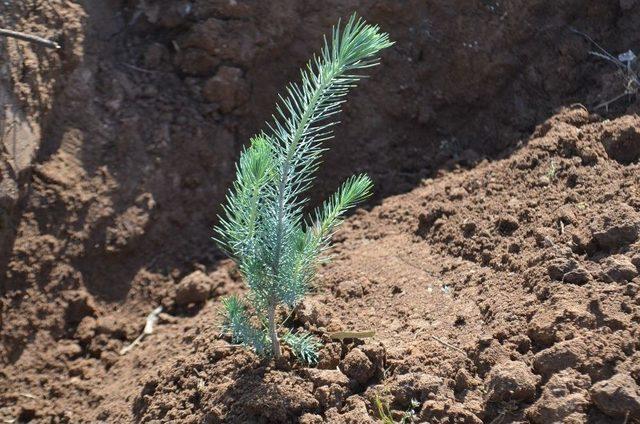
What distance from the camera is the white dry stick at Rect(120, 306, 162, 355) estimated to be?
3.58m

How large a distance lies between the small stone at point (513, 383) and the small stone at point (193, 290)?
1460 millimetres

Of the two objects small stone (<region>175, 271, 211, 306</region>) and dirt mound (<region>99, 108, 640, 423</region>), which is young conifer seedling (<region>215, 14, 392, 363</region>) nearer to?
dirt mound (<region>99, 108, 640, 423</region>)

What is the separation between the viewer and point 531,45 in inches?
169

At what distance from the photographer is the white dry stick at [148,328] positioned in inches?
141

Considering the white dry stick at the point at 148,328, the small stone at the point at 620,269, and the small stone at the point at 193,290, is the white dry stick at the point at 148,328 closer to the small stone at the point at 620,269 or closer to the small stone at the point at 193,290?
the small stone at the point at 193,290

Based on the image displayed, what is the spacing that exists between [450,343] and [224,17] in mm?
2223

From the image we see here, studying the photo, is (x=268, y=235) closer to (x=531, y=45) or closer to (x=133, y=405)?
(x=133, y=405)

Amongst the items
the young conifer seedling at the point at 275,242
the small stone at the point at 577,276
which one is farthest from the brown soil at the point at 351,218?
the young conifer seedling at the point at 275,242

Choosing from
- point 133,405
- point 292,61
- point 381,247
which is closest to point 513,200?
point 381,247

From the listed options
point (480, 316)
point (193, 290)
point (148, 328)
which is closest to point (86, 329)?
point (148, 328)

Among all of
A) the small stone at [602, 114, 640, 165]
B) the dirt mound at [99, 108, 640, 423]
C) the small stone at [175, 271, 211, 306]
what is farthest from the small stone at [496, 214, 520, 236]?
the small stone at [175, 271, 211, 306]

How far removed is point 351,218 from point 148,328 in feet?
3.61

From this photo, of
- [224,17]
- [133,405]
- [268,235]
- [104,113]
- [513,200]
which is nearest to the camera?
[268,235]

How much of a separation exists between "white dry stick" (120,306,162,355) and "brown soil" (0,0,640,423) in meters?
0.03
